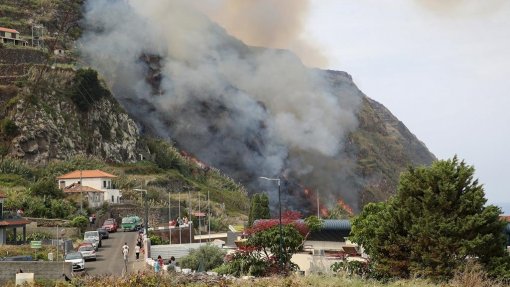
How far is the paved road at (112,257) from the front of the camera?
4162 cm

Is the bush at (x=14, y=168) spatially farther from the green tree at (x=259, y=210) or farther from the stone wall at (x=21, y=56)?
the green tree at (x=259, y=210)

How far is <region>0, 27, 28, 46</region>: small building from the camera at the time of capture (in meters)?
110

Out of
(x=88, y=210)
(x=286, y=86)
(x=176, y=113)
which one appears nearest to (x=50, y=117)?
(x=88, y=210)

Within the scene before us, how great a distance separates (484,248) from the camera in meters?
36.9

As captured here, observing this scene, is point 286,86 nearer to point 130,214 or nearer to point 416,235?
point 130,214

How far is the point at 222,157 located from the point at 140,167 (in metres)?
30.6

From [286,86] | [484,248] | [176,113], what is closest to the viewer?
[484,248]

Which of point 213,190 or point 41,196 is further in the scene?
point 213,190

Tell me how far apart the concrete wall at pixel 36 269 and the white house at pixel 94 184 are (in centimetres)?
5357

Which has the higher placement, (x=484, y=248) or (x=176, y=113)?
(x=176, y=113)

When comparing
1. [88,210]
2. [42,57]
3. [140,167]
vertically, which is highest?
[42,57]

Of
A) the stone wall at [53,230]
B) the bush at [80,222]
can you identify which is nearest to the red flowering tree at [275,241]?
the stone wall at [53,230]

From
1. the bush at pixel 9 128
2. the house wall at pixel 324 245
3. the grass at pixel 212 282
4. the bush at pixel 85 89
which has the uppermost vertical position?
the bush at pixel 85 89

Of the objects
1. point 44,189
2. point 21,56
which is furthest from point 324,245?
point 21,56
